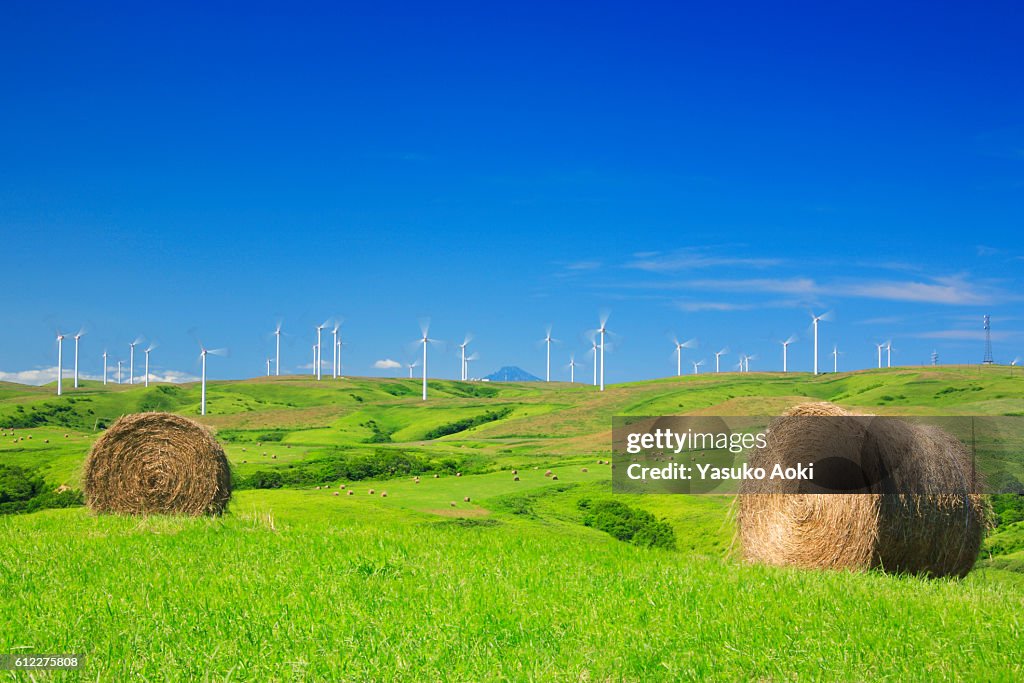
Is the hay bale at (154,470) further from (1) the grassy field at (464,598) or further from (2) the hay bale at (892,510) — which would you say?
(2) the hay bale at (892,510)

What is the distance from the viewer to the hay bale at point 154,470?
730 inches

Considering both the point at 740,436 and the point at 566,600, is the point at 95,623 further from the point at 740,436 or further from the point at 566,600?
the point at 740,436

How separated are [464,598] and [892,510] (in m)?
6.85

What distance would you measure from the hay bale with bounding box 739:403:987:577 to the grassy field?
727 millimetres

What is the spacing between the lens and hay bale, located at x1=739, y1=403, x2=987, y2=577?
1270cm

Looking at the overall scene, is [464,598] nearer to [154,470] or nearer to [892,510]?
[892,510]

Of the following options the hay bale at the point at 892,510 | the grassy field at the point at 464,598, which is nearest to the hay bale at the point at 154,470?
the grassy field at the point at 464,598

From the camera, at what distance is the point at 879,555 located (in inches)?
504

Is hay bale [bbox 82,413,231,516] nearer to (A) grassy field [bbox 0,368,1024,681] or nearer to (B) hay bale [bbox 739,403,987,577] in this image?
(A) grassy field [bbox 0,368,1024,681]

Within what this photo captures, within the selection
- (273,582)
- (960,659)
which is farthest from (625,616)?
(273,582)

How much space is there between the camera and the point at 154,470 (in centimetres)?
1859

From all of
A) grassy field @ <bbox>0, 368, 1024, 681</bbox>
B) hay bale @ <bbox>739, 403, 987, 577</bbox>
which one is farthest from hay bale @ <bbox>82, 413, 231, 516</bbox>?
hay bale @ <bbox>739, 403, 987, 577</bbox>

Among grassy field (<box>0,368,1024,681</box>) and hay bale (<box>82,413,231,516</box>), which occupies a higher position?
hay bale (<box>82,413,231,516</box>)

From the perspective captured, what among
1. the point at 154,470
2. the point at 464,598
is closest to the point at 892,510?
the point at 464,598
